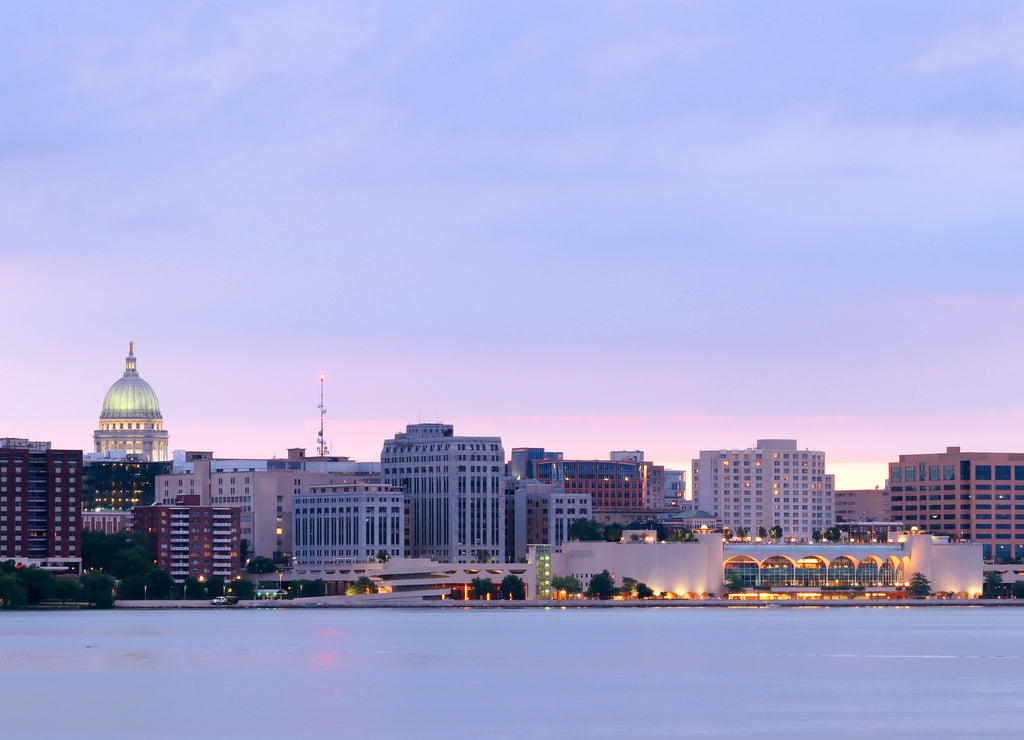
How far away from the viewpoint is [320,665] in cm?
11388

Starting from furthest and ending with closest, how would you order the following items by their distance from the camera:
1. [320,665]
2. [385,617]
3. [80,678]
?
[385,617] → [320,665] → [80,678]

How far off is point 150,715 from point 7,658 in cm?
3779

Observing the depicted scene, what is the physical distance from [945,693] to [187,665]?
3980cm

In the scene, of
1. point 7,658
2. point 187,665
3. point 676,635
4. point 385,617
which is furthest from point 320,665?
point 385,617

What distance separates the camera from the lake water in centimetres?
8119

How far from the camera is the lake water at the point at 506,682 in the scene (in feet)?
266

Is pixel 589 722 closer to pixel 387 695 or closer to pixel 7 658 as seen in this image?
pixel 387 695

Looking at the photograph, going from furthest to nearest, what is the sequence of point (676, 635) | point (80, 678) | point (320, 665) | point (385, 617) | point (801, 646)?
point (385, 617), point (676, 635), point (801, 646), point (320, 665), point (80, 678)

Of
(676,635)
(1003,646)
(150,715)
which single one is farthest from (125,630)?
(150,715)

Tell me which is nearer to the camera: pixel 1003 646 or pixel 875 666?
pixel 875 666

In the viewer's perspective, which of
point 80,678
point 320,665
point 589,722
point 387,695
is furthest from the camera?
point 320,665

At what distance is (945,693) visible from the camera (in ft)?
314

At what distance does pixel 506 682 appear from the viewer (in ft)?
335

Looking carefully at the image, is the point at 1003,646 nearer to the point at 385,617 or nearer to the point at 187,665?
the point at 187,665
